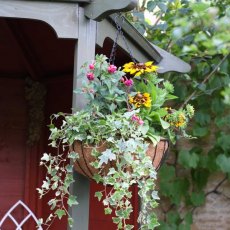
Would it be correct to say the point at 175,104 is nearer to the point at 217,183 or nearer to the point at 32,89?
the point at 217,183

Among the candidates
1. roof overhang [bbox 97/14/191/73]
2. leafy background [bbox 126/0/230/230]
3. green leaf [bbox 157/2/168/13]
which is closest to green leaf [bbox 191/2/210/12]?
leafy background [bbox 126/0/230/230]

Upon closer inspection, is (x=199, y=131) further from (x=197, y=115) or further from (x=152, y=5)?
(x=152, y=5)

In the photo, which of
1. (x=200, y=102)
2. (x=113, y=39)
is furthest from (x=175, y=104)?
(x=113, y=39)

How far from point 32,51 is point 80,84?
1.56m

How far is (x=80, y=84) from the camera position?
8.35ft

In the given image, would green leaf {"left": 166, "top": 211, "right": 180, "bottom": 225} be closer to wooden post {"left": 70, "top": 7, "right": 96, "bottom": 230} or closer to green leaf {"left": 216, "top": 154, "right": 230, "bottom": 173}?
green leaf {"left": 216, "top": 154, "right": 230, "bottom": 173}

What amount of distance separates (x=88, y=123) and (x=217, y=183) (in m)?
2.25

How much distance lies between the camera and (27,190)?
432 cm

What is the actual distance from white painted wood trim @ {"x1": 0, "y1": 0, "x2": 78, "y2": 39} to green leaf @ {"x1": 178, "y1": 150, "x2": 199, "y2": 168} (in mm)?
1910

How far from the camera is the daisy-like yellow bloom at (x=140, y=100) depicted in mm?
2498

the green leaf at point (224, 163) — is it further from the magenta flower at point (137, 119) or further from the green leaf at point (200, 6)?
the magenta flower at point (137, 119)

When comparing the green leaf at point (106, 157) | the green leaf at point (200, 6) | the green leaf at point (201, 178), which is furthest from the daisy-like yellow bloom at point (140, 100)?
the green leaf at point (201, 178)

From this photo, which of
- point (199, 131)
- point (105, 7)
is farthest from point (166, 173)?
point (105, 7)

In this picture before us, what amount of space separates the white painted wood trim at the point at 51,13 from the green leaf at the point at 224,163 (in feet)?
6.30
